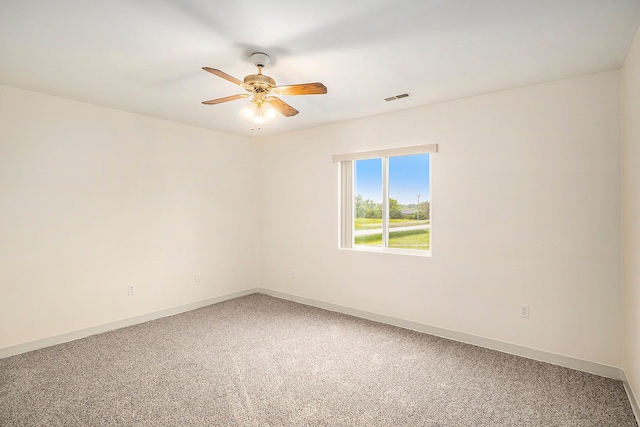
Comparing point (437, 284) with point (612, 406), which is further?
point (437, 284)

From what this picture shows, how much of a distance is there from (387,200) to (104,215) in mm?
3299

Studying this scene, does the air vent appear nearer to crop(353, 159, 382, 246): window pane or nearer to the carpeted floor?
crop(353, 159, 382, 246): window pane

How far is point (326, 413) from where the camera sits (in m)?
2.17

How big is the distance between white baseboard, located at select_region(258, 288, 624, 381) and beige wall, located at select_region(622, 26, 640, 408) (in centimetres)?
20

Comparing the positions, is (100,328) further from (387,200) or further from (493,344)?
(493,344)

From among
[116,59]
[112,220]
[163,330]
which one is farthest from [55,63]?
[163,330]

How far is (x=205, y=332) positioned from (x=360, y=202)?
96.4 inches

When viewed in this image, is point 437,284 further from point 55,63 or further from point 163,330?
point 55,63

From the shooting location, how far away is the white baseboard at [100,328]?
3.07 m

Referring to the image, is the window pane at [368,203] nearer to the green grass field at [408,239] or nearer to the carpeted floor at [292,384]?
the green grass field at [408,239]

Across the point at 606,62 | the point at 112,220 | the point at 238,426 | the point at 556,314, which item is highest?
the point at 606,62

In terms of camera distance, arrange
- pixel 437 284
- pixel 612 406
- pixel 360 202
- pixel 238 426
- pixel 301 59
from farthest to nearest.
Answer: pixel 360 202 → pixel 437 284 → pixel 301 59 → pixel 612 406 → pixel 238 426

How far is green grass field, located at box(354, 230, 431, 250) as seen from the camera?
3.75 meters

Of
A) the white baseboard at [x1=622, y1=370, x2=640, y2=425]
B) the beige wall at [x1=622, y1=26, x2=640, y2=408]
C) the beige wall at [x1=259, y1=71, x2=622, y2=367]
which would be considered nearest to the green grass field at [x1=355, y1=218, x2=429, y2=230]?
the beige wall at [x1=259, y1=71, x2=622, y2=367]
